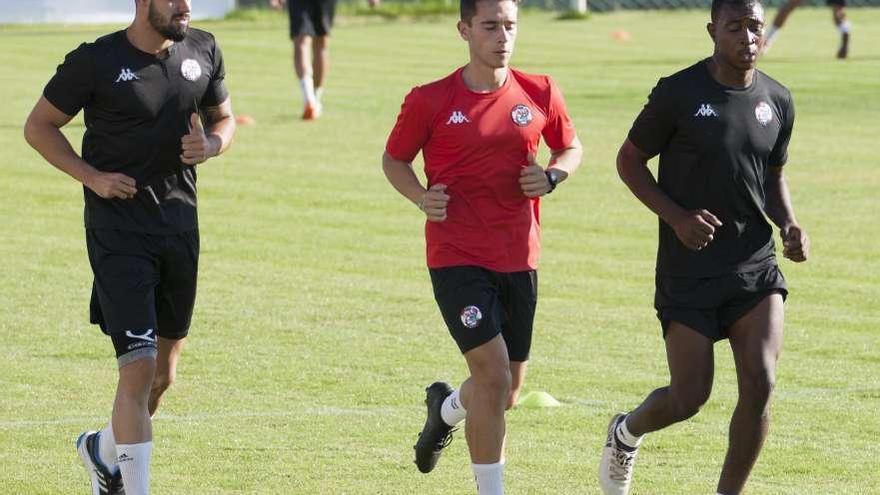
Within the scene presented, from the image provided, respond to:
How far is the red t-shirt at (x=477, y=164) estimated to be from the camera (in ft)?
25.5

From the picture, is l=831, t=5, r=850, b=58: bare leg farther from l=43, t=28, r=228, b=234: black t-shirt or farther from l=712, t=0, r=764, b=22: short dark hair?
l=43, t=28, r=228, b=234: black t-shirt

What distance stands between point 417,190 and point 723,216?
126 cm

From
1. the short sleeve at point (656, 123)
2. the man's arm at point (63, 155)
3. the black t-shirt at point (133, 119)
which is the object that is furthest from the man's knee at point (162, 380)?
the short sleeve at point (656, 123)

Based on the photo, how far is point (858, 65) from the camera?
30.2 metres

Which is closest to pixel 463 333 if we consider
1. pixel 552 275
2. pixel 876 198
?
pixel 552 275

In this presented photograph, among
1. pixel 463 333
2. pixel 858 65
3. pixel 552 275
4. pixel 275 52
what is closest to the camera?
pixel 463 333

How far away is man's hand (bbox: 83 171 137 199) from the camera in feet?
25.4

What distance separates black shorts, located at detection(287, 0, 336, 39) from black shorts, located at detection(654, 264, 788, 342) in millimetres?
14898

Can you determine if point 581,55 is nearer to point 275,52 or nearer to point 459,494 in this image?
point 275,52

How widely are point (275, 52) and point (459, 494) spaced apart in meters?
24.9

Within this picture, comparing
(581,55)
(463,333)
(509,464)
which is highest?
(463,333)

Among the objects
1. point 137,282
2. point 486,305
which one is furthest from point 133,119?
point 486,305

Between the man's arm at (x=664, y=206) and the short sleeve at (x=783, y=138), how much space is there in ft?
1.54

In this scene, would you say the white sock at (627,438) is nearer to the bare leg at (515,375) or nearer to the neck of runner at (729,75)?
the bare leg at (515,375)
